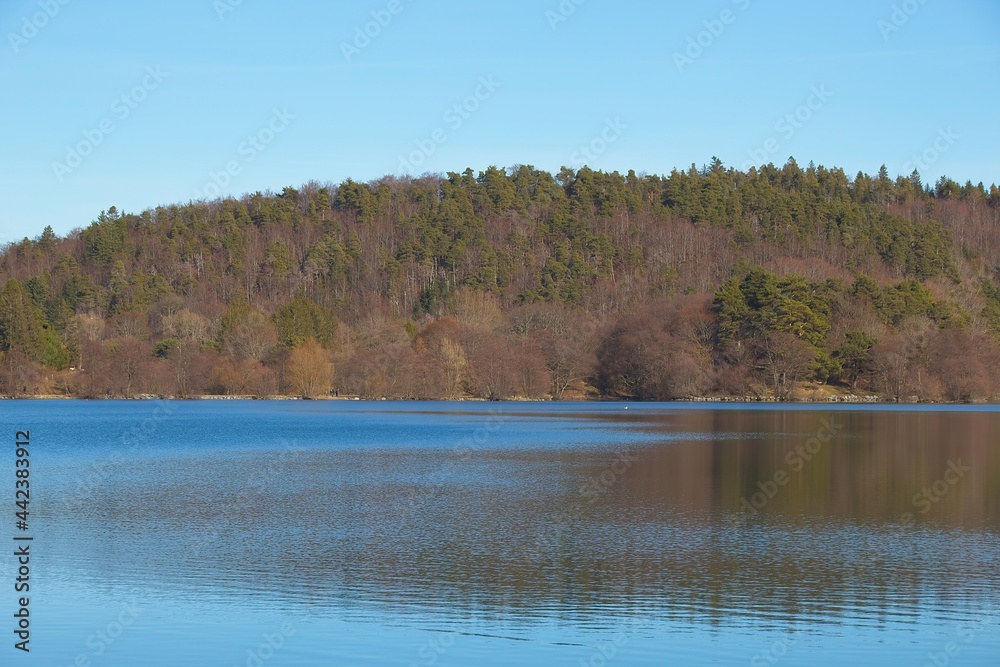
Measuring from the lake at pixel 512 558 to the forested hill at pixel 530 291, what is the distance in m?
56.1

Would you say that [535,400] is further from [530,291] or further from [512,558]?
[512,558]

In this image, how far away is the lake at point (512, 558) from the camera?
14.2 m

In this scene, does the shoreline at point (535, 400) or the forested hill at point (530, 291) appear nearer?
the shoreline at point (535, 400)

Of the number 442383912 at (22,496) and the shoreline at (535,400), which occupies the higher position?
the shoreline at (535,400)

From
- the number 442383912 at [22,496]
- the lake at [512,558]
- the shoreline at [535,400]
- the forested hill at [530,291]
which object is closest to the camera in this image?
the lake at [512,558]

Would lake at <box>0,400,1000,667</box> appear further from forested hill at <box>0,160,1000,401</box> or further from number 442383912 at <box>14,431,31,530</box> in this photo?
forested hill at <box>0,160,1000,401</box>

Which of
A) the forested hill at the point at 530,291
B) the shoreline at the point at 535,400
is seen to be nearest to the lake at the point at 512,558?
the shoreline at the point at 535,400

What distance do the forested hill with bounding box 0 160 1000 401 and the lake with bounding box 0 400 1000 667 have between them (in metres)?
56.1

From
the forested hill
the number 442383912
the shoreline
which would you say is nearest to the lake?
the number 442383912

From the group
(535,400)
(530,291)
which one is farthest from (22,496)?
(530,291)

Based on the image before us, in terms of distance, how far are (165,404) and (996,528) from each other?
79.5 meters

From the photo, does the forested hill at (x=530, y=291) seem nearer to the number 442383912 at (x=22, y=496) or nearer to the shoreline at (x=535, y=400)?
the shoreline at (x=535, y=400)

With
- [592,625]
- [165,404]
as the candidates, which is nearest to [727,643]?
[592,625]

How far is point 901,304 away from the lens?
9812cm
